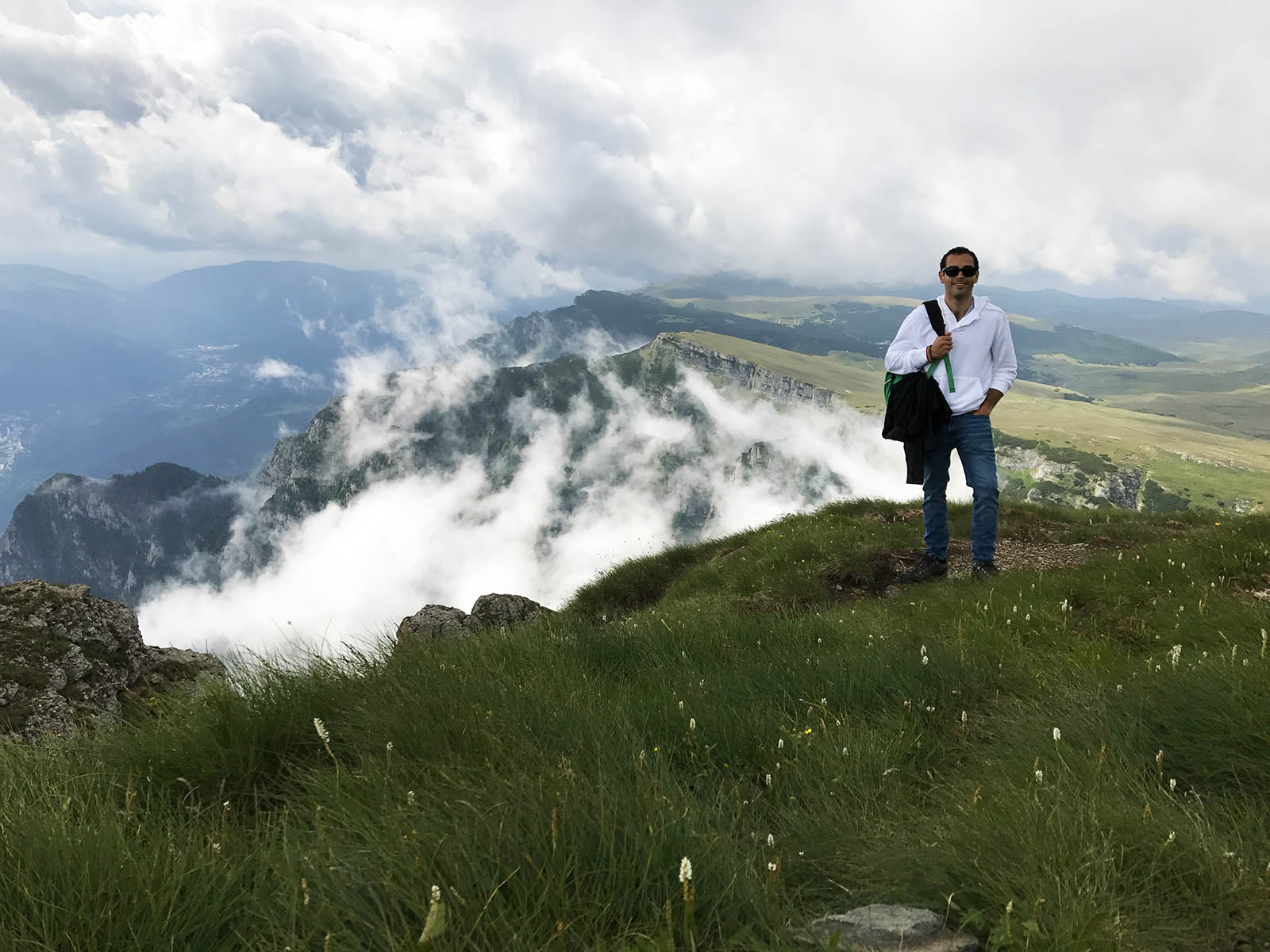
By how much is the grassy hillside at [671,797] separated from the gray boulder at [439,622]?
3709 millimetres

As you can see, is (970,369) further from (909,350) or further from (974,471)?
(974,471)

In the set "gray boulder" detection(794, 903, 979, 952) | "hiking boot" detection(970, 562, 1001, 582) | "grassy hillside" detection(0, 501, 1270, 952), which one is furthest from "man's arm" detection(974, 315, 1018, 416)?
"gray boulder" detection(794, 903, 979, 952)

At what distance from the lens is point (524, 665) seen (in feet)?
14.9

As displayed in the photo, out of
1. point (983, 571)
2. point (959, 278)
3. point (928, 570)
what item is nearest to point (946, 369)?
point (959, 278)

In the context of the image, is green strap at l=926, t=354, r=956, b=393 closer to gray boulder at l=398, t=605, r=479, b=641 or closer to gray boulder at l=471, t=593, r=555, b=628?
gray boulder at l=471, t=593, r=555, b=628

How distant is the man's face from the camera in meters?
8.35

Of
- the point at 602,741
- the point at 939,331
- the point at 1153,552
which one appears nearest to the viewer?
the point at 602,741

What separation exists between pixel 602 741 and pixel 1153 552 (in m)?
8.50

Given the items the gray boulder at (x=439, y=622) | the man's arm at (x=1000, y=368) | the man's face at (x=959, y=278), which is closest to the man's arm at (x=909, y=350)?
the man's face at (x=959, y=278)

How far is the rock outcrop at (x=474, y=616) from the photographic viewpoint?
8.80 m

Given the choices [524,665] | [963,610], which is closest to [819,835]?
[524,665]

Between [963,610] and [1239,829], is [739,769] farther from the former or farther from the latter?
[963,610]

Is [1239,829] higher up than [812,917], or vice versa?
[1239,829]

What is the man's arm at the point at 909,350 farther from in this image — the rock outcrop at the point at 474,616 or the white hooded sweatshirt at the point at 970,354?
the rock outcrop at the point at 474,616
